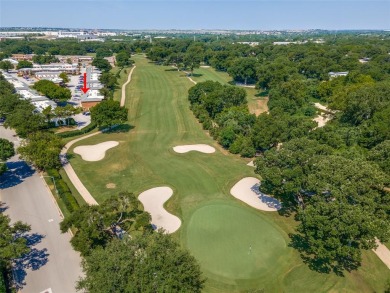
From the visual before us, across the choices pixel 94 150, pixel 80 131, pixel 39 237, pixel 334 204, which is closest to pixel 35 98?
pixel 80 131

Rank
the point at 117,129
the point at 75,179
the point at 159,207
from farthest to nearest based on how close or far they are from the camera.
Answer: the point at 117,129
the point at 75,179
the point at 159,207

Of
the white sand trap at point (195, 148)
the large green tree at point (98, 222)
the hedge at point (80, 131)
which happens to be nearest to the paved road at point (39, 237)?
the large green tree at point (98, 222)

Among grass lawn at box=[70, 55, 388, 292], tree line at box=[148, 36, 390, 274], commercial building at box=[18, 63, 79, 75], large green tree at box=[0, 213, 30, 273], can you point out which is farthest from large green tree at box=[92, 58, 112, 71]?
large green tree at box=[0, 213, 30, 273]

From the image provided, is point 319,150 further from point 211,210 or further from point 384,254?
point 211,210

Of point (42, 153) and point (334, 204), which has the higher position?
point (334, 204)

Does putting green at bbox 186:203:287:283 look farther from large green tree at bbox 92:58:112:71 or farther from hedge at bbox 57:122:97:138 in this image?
large green tree at bbox 92:58:112:71

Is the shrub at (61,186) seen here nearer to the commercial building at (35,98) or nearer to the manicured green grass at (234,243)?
the manicured green grass at (234,243)
